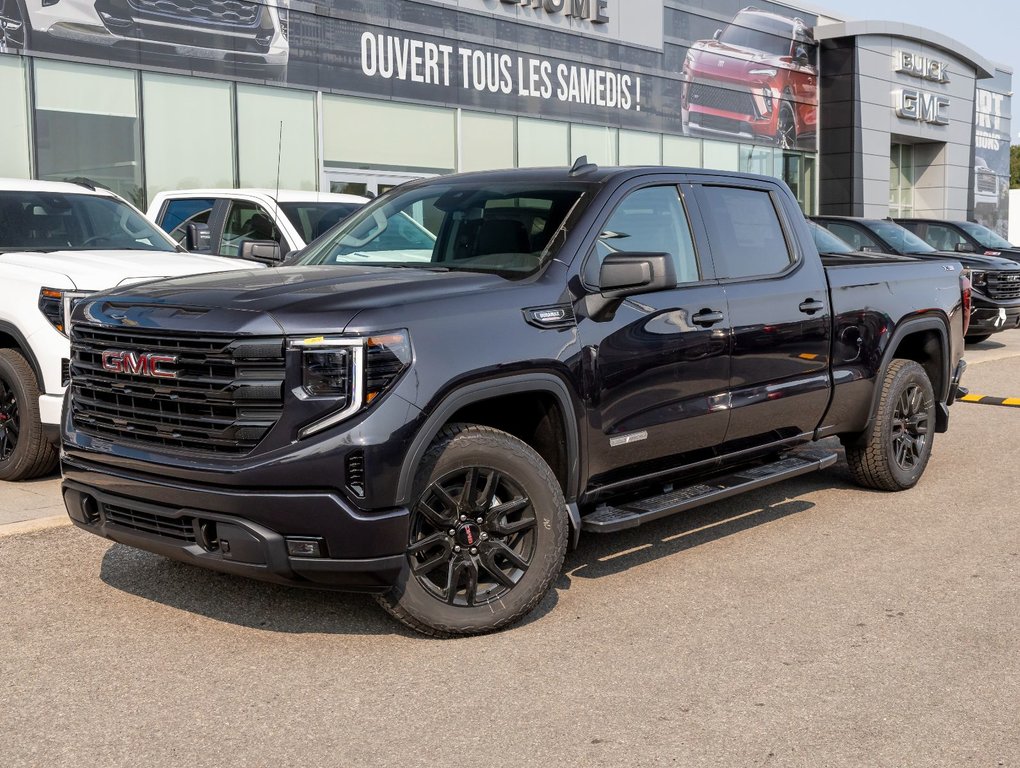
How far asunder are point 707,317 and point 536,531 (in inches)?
60.2

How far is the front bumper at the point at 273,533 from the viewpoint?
14.3ft

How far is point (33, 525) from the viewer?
6.47m

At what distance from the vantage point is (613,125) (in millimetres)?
28047

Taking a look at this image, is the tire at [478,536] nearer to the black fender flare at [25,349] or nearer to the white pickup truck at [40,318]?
the white pickup truck at [40,318]

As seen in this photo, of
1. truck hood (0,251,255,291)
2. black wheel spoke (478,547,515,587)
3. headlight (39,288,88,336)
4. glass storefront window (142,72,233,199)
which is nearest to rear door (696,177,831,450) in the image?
black wheel spoke (478,547,515,587)

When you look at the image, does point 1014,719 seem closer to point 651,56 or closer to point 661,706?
point 661,706

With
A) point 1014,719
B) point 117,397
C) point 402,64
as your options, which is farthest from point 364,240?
point 402,64

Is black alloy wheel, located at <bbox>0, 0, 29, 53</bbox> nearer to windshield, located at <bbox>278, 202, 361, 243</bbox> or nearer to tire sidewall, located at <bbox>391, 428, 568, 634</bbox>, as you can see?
windshield, located at <bbox>278, 202, 361, 243</bbox>

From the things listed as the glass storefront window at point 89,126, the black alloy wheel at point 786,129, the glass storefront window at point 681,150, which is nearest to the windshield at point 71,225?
the glass storefront window at point 89,126

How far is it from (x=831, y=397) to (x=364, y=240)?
2703mm

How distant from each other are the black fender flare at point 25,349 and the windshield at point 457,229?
2105 mm

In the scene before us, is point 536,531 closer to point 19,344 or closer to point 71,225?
point 19,344

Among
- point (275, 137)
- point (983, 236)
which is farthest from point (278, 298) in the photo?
point (983, 236)

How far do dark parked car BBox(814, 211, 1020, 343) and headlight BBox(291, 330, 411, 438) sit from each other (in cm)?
1300
